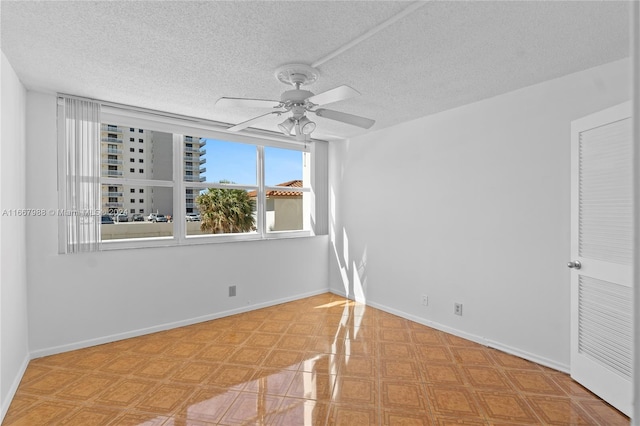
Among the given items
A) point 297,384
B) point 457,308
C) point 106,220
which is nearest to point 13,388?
point 106,220

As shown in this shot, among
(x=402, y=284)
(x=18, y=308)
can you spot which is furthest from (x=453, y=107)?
(x=18, y=308)

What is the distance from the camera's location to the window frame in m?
3.46

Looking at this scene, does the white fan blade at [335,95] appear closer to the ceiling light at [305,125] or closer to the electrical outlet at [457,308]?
the ceiling light at [305,125]

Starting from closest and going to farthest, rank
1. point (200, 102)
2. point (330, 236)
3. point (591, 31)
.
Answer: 1. point (591, 31)
2. point (200, 102)
3. point (330, 236)

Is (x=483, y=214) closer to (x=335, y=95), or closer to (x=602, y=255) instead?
(x=602, y=255)

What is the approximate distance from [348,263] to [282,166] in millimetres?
1725

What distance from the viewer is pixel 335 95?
2.10m

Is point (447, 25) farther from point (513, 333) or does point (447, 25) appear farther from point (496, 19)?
point (513, 333)

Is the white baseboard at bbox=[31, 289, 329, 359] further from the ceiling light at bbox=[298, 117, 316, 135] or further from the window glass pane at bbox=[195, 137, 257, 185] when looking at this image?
the ceiling light at bbox=[298, 117, 316, 135]

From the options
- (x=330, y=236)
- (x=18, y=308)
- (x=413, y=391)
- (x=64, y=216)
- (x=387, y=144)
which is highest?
(x=387, y=144)

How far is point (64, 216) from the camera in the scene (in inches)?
121

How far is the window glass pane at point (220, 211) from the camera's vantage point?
4.05 meters

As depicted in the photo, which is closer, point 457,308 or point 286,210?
point 457,308

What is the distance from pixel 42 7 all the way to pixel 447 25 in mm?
2252
